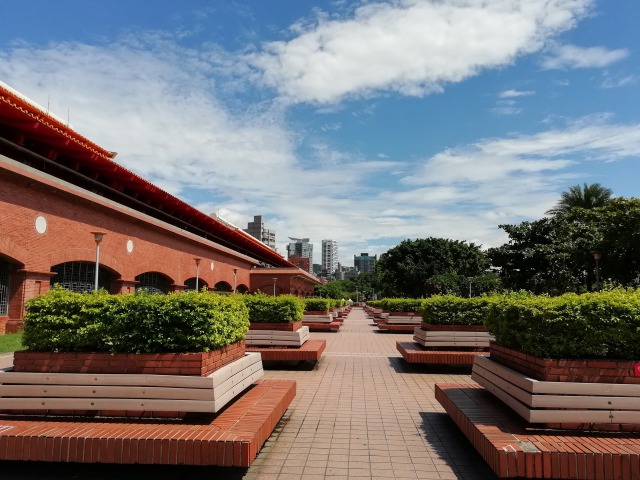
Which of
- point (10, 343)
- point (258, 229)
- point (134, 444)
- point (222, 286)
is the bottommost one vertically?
point (10, 343)

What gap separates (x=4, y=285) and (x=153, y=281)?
369 inches

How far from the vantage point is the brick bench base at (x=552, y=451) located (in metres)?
3.54

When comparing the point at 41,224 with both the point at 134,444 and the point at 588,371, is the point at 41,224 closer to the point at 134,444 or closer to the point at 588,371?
the point at 134,444

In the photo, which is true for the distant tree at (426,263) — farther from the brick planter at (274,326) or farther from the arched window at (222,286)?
the brick planter at (274,326)

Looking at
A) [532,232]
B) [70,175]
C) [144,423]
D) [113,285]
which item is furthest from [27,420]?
[532,232]

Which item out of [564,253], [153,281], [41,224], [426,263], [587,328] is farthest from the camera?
[426,263]

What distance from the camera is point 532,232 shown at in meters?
30.1

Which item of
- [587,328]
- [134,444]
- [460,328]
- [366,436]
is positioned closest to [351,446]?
[366,436]

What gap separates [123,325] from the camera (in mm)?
4535

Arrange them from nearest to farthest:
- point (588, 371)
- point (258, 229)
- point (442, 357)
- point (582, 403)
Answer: point (582, 403) → point (588, 371) → point (442, 357) → point (258, 229)

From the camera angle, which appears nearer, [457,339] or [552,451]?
[552,451]

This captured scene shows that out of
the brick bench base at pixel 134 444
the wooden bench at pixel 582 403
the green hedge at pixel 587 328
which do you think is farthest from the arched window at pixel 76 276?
the wooden bench at pixel 582 403

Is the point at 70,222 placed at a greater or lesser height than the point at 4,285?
greater

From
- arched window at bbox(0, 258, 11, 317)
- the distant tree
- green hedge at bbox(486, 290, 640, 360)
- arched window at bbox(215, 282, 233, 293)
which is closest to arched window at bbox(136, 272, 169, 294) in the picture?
arched window at bbox(0, 258, 11, 317)
